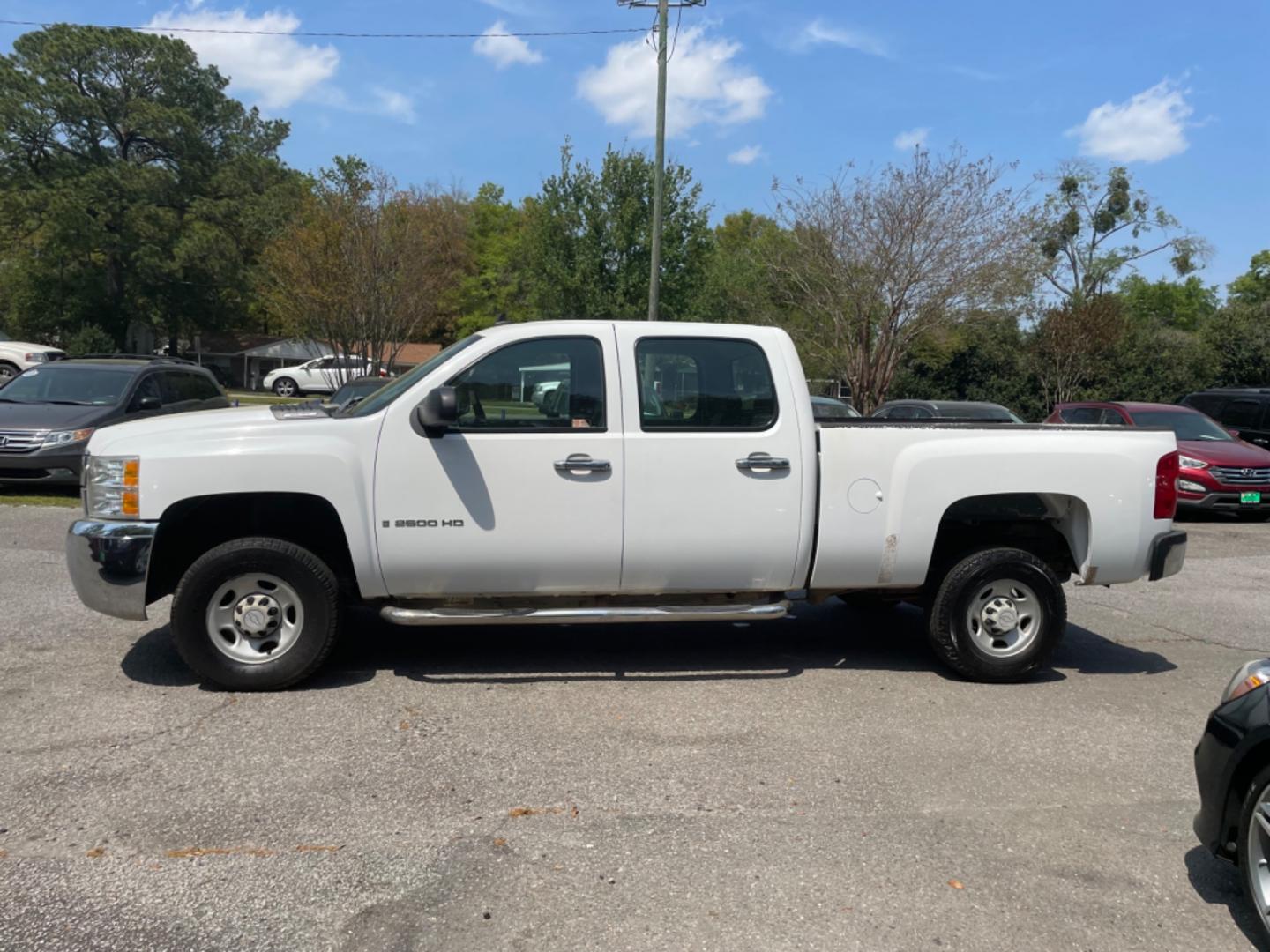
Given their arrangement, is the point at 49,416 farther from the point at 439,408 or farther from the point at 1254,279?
the point at 1254,279

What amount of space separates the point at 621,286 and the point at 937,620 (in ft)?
67.3

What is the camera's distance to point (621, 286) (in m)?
25.6

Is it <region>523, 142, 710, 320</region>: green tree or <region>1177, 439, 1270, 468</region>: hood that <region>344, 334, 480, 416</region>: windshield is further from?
<region>523, 142, 710, 320</region>: green tree

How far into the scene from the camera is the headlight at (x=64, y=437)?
11.7 metres

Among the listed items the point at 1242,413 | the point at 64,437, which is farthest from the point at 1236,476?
the point at 64,437

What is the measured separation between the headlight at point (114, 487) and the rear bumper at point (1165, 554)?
18.4ft

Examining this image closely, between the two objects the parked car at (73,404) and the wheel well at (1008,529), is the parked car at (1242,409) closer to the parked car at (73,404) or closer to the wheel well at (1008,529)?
the wheel well at (1008,529)

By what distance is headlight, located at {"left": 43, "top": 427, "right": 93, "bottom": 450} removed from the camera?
11664 millimetres

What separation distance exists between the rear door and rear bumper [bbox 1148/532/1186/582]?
7.01ft

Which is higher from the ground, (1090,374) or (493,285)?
(493,285)

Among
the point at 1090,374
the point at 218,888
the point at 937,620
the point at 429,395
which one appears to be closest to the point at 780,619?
the point at 937,620

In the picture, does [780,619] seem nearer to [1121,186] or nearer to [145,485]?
[145,485]

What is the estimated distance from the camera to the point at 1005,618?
6.01 metres

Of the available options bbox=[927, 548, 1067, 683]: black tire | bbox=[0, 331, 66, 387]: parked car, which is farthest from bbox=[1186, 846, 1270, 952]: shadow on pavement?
bbox=[0, 331, 66, 387]: parked car
